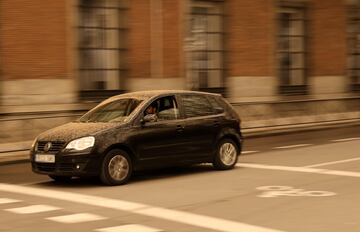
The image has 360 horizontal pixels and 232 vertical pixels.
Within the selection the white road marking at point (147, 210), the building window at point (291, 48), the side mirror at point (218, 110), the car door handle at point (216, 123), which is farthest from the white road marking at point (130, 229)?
the building window at point (291, 48)

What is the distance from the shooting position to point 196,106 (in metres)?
12.4

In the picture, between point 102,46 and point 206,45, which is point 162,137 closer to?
point 102,46

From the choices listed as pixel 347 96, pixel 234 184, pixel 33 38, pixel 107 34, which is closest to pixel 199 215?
pixel 234 184

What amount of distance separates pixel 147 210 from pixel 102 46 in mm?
11046

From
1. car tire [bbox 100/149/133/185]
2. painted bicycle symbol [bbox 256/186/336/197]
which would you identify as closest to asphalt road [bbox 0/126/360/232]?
painted bicycle symbol [bbox 256/186/336/197]

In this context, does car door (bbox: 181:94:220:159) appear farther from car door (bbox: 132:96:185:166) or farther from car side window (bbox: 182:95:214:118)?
car door (bbox: 132:96:185:166)

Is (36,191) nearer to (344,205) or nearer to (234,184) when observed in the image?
(234,184)

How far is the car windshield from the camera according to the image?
11.4 meters

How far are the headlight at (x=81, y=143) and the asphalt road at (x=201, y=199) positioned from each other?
2.17 feet

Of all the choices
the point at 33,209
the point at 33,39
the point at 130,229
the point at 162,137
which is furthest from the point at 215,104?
the point at 33,39

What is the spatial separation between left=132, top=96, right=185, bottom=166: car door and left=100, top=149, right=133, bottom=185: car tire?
0.27m

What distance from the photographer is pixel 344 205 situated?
8914 mm

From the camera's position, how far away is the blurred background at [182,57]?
17.1m

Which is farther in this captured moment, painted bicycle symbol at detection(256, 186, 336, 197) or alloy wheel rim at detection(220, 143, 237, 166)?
alloy wheel rim at detection(220, 143, 237, 166)
